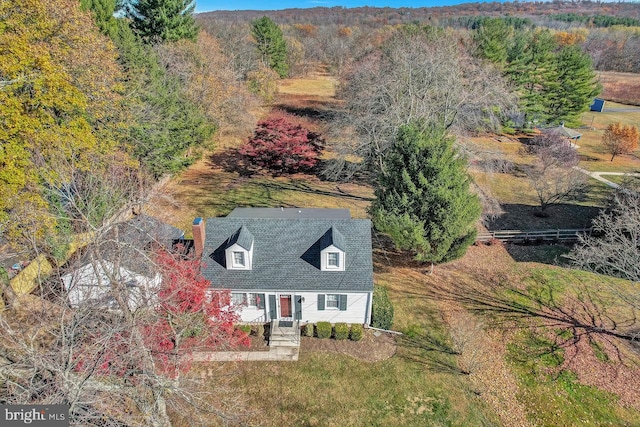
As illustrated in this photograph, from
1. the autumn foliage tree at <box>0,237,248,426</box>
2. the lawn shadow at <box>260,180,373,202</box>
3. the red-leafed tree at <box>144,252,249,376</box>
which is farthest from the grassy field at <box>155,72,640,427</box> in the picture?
the lawn shadow at <box>260,180,373,202</box>

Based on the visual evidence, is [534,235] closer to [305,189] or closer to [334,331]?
[334,331]

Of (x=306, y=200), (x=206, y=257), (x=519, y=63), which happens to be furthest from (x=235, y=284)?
(x=519, y=63)

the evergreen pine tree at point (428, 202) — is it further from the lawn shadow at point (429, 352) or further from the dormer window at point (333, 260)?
the lawn shadow at point (429, 352)

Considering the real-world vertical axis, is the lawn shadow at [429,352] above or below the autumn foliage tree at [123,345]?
below

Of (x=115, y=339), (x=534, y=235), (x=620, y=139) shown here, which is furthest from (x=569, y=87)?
(x=115, y=339)

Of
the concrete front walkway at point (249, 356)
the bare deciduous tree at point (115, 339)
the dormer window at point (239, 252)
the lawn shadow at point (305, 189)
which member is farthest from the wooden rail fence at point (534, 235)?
the bare deciduous tree at point (115, 339)

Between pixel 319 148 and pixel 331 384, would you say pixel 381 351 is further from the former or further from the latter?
pixel 319 148
